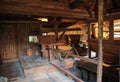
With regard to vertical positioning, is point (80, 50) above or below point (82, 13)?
below

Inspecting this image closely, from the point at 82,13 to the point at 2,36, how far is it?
425cm

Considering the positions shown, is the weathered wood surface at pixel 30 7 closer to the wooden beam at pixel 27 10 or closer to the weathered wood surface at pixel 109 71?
the wooden beam at pixel 27 10

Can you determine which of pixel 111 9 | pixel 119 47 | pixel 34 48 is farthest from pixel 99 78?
pixel 34 48

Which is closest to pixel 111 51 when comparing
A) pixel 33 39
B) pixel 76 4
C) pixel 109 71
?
pixel 109 71

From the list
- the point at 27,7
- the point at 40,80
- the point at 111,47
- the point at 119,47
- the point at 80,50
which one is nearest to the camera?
the point at 27,7

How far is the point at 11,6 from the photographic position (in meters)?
3.39

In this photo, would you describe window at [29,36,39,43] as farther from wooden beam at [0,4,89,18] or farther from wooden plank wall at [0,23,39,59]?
wooden beam at [0,4,89,18]

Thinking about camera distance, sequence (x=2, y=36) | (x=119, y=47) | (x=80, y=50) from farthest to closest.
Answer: (x=80, y=50)
(x=2, y=36)
(x=119, y=47)

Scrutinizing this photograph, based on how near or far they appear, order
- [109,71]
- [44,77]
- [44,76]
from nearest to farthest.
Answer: [44,77], [44,76], [109,71]

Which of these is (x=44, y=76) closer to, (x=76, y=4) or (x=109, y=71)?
(x=109, y=71)

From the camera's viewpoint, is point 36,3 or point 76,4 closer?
point 36,3

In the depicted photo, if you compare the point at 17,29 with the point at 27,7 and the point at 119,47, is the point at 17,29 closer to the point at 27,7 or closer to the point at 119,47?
the point at 27,7

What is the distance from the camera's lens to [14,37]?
21.4 feet

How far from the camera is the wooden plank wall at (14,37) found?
6.29 meters
